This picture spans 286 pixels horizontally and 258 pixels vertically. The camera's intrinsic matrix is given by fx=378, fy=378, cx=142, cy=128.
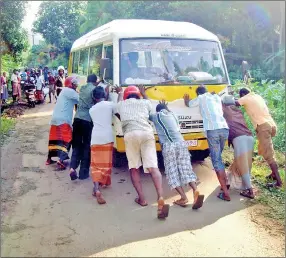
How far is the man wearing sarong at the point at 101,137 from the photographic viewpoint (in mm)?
5344

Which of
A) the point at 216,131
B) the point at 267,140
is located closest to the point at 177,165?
the point at 216,131

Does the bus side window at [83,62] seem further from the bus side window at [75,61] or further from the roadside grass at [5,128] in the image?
the roadside grass at [5,128]

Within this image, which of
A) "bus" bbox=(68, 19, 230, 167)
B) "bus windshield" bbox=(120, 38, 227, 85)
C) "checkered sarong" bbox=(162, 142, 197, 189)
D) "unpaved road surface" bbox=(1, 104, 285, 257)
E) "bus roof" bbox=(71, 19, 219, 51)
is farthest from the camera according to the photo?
"bus roof" bbox=(71, 19, 219, 51)

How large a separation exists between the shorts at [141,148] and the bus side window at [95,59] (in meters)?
2.59

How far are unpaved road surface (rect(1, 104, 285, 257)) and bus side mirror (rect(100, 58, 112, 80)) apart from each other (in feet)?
5.75

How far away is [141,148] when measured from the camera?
5113mm

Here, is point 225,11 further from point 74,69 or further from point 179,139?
point 179,139

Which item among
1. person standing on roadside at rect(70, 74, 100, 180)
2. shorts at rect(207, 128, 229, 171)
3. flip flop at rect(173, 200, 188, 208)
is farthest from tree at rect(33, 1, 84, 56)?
A: flip flop at rect(173, 200, 188, 208)

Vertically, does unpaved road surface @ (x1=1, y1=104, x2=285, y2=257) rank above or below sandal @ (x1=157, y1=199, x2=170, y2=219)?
below

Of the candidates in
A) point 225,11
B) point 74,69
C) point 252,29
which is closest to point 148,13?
point 225,11

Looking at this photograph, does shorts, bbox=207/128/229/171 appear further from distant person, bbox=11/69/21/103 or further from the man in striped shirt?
distant person, bbox=11/69/21/103

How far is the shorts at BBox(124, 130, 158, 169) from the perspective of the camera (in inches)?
197

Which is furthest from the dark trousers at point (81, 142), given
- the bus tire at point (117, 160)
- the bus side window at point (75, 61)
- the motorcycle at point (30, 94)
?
the motorcycle at point (30, 94)

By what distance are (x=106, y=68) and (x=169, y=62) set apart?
1.09 metres
